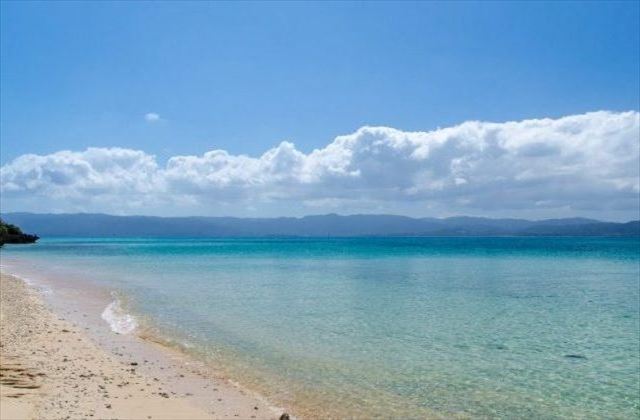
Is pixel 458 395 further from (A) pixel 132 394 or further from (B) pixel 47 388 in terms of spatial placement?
(B) pixel 47 388

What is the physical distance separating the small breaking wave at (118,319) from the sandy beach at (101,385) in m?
2.73

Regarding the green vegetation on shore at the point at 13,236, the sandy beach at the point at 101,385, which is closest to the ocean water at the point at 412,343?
the sandy beach at the point at 101,385

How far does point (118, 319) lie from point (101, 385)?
40.2ft

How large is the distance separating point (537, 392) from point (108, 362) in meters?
11.7

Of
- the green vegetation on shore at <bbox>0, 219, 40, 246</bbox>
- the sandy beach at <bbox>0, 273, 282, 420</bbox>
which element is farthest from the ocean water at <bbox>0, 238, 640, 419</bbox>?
the green vegetation on shore at <bbox>0, 219, 40, 246</bbox>

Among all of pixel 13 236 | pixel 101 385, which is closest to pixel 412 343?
pixel 101 385

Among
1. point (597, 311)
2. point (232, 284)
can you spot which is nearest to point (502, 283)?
point (597, 311)

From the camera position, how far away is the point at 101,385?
12531mm

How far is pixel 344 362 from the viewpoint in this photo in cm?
1658

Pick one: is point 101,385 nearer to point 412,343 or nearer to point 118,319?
point 412,343

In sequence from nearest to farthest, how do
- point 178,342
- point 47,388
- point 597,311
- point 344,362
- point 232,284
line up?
1. point 47,388
2. point 344,362
3. point 178,342
4. point 597,311
5. point 232,284

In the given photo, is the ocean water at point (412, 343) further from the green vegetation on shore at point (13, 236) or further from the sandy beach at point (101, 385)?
the green vegetation on shore at point (13, 236)

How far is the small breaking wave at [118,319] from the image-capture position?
848 inches

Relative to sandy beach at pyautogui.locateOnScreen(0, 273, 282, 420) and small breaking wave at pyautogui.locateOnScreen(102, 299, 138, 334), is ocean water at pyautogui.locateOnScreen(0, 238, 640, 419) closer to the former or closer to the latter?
small breaking wave at pyautogui.locateOnScreen(102, 299, 138, 334)
